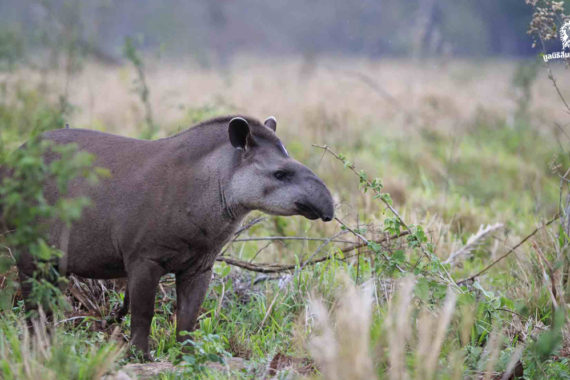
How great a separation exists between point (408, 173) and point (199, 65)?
49.6 ft

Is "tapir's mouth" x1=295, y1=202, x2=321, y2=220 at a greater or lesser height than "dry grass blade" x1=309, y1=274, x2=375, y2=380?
greater

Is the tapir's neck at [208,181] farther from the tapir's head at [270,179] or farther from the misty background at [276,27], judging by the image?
the misty background at [276,27]

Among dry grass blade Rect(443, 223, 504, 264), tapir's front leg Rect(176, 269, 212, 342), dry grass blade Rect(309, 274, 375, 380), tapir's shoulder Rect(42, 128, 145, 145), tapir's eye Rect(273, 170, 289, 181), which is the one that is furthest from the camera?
dry grass blade Rect(443, 223, 504, 264)

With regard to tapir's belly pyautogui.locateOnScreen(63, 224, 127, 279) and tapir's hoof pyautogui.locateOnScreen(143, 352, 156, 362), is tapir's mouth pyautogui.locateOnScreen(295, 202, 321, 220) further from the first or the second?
tapir's hoof pyautogui.locateOnScreen(143, 352, 156, 362)

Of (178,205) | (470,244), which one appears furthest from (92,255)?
(470,244)

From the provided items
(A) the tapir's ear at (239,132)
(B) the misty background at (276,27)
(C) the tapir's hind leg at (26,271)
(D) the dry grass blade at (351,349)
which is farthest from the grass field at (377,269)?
(B) the misty background at (276,27)

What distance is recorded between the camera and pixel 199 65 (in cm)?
2527

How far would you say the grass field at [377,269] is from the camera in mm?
3736

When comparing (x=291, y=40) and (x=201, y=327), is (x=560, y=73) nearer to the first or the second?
(x=201, y=327)

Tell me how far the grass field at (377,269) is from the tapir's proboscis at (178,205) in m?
0.37

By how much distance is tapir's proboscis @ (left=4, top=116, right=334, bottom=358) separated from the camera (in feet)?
14.9

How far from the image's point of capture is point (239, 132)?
4.64 metres

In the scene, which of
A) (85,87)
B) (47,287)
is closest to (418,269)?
(47,287)

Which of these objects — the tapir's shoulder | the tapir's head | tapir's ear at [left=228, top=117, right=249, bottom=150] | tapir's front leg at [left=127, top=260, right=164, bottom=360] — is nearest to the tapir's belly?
tapir's front leg at [left=127, top=260, right=164, bottom=360]
